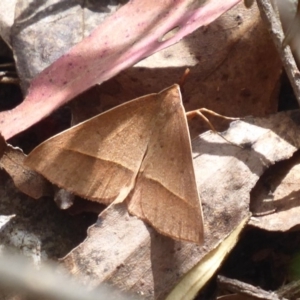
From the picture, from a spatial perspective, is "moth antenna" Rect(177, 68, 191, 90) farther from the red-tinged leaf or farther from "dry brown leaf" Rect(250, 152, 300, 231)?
"dry brown leaf" Rect(250, 152, 300, 231)

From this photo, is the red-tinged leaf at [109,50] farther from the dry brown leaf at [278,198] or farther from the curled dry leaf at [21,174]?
the dry brown leaf at [278,198]

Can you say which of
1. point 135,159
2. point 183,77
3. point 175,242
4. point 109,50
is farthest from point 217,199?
Answer: point 109,50

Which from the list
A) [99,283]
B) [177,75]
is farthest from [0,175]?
[177,75]

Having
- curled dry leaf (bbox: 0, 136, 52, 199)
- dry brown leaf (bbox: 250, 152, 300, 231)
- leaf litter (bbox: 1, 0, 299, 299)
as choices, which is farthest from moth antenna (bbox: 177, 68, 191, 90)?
curled dry leaf (bbox: 0, 136, 52, 199)

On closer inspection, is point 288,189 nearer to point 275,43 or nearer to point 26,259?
point 275,43

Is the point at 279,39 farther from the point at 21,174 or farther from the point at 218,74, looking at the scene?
the point at 21,174

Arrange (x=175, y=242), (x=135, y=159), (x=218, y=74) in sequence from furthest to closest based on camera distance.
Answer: (x=218, y=74)
(x=135, y=159)
(x=175, y=242)
